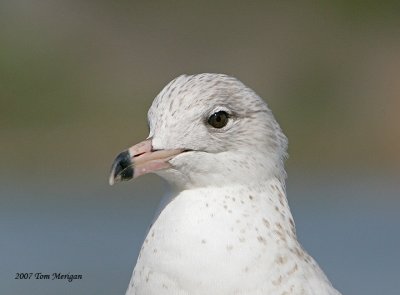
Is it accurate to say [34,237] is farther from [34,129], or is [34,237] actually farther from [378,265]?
[34,129]

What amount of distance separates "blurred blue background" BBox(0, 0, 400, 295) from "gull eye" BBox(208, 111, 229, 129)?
515 centimetres

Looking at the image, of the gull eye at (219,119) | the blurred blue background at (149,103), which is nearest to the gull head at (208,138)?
the gull eye at (219,119)

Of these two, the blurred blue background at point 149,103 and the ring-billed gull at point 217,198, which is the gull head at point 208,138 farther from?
the blurred blue background at point 149,103

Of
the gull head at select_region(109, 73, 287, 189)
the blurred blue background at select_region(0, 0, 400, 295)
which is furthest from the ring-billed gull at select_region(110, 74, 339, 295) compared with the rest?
the blurred blue background at select_region(0, 0, 400, 295)

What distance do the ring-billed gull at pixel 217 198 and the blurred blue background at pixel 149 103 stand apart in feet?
16.9

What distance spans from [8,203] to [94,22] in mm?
5904

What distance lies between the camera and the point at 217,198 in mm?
5457

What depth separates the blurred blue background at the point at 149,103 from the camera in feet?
39.9

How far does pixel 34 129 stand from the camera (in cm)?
1653

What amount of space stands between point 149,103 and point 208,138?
10847mm

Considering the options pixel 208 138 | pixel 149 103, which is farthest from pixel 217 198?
pixel 149 103

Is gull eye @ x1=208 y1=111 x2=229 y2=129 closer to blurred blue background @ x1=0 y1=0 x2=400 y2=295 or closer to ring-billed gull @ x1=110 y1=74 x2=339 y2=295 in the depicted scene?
ring-billed gull @ x1=110 y1=74 x2=339 y2=295

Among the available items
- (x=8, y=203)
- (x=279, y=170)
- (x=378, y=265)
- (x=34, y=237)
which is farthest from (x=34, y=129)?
(x=279, y=170)

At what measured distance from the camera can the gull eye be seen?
5.53 m
